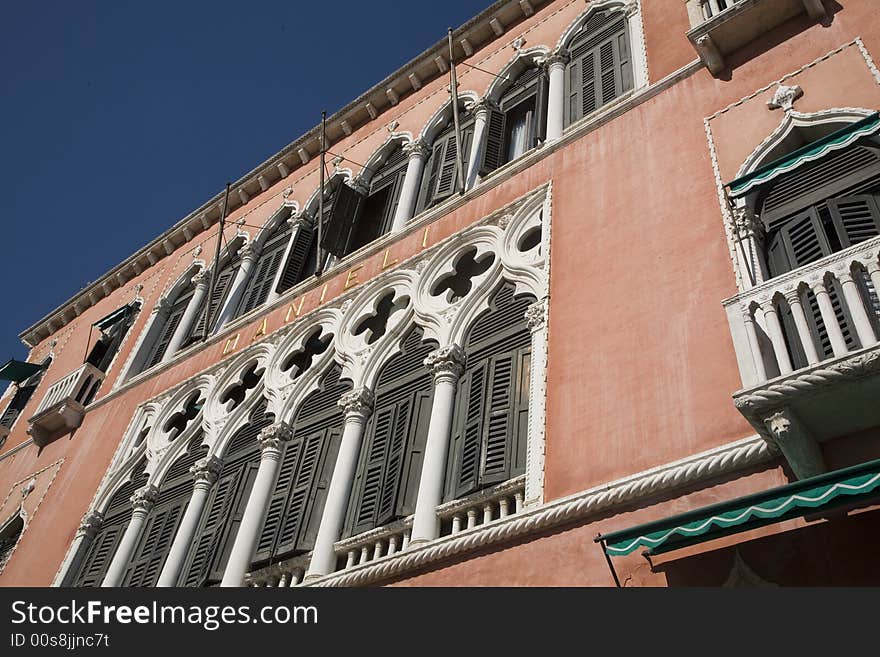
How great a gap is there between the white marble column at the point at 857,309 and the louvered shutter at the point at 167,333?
12410mm

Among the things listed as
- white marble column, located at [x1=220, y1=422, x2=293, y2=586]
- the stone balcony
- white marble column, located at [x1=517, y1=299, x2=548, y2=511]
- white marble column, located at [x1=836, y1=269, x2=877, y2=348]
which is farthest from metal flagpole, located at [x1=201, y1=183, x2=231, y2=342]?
white marble column, located at [x1=836, y1=269, x2=877, y2=348]

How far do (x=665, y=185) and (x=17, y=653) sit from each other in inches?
263

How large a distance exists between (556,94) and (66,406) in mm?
Result: 9507

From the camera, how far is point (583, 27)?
1339 cm

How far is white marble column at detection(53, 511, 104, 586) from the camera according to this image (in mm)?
12062

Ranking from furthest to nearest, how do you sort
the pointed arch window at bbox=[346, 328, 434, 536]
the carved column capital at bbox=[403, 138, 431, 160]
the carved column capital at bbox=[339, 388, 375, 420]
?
the carved column capital at bbox=[403, 138, 431, 160], the carved column capital at bbox=[339, 388, 375, 420], the pointed arch window at bbox=[346, 328, 434, 536]

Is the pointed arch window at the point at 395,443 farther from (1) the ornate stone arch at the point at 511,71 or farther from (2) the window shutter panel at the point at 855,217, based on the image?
(1) the ornate stone arch at the point at 511,71

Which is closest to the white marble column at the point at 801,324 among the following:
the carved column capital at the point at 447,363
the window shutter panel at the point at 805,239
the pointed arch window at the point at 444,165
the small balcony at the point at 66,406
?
the window shutter panel at the point at 805,239

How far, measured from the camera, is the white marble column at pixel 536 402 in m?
7.42

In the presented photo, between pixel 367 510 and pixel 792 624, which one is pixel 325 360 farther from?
pixel 792 624

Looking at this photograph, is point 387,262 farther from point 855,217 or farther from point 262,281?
point 855,217

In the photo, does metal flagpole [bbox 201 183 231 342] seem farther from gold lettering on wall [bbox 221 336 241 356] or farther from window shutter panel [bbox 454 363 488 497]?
window shutter panel [bbox 454 363 488 497]

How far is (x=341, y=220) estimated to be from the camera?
1376 cm

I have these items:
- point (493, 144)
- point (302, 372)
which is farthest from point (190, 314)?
point (493, 144)
